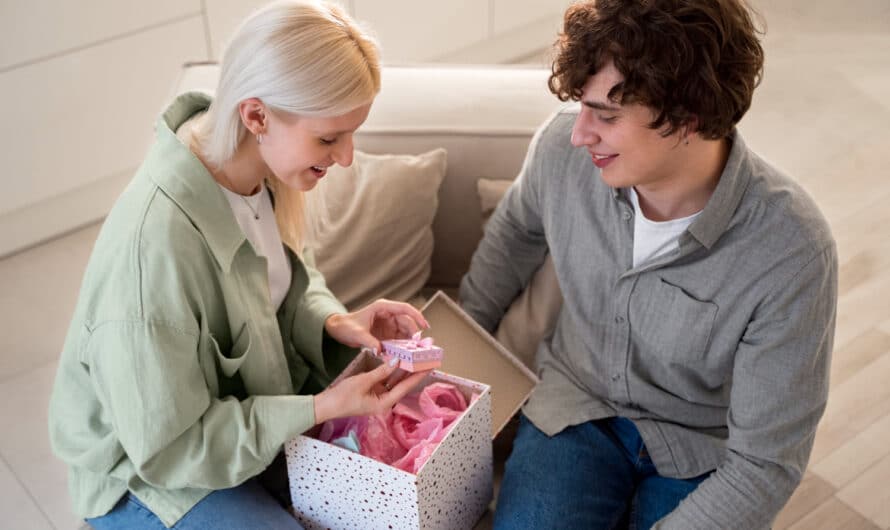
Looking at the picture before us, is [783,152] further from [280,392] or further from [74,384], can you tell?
[74,384]

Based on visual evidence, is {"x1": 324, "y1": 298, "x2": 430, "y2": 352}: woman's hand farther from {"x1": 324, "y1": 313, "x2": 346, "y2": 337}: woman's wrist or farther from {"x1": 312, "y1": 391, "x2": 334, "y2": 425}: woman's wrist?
{"x1": 312, "y1": 391, "x2": 334, "y2": 425}: woman's wrist

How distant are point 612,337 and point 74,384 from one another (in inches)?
30.7

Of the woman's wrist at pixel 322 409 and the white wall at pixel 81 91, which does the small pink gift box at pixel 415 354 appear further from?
the white wall at pixel 81 91

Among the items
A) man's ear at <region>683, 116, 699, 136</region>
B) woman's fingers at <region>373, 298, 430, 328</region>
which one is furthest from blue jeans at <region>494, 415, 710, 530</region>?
man's ear at <region>683, 116, 699, 136</region>

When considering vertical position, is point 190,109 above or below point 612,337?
above

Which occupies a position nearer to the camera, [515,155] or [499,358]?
[499,358]

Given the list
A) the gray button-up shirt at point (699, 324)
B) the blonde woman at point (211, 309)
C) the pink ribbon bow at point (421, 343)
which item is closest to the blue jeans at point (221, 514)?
the blonde woman at point (211, 309)

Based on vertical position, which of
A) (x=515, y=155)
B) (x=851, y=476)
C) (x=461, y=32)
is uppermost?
(x=515, y=155)

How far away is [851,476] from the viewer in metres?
1.94

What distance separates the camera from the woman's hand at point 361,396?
1356 mm

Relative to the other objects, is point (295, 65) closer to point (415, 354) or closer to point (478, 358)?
point (415, 354)

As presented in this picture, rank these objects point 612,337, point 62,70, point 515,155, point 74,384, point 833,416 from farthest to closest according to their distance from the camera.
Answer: point 62,70 < point 833,416 < point 515,155 < point 612,337 < point 74,384

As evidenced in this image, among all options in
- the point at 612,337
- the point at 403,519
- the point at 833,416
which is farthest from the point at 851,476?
the point at 403,519

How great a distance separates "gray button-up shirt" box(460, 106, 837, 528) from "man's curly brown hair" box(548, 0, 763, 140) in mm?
110
